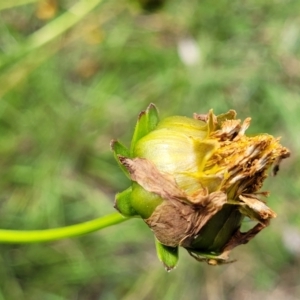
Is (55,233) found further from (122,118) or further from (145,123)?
(122,118)

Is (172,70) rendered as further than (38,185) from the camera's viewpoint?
Yes

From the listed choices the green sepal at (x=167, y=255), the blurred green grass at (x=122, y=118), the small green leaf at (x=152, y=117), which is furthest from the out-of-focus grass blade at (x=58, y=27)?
the green sepal at (x=167, y=255)

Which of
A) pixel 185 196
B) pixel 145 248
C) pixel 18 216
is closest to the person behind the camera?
pixel 185 196

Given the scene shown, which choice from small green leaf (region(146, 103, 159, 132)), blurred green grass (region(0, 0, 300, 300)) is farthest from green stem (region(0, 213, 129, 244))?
blurred green grass (region(0, 0, 300, 300))

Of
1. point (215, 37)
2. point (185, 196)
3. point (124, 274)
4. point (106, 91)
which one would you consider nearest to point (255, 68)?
point (215, 37)

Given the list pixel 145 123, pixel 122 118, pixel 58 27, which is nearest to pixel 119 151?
pixel 145 123

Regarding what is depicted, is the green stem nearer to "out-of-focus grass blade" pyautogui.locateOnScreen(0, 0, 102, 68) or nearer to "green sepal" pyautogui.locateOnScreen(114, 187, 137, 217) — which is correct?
"green sepal" pyautogui.locateOnScreen(114, 187, 137, 217)

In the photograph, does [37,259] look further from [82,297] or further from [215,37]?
[215,37]

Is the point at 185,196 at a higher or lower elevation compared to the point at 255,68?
higher
